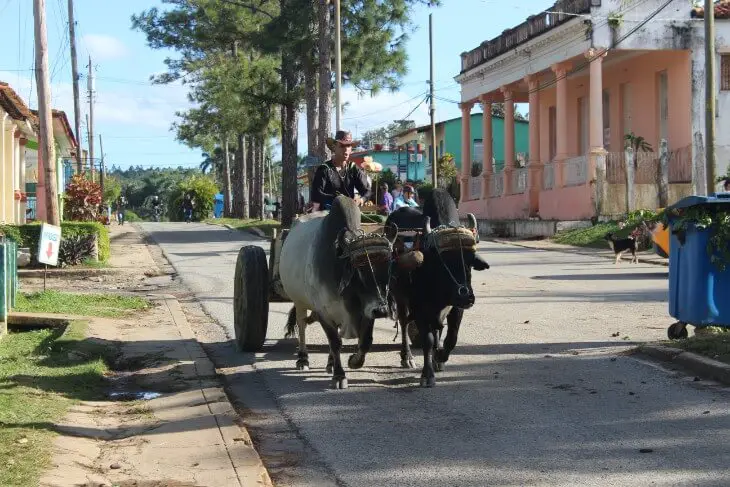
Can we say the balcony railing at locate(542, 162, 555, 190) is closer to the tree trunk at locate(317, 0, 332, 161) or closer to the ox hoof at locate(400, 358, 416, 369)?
the tree trunk at locate(317, 0, 332, 161)

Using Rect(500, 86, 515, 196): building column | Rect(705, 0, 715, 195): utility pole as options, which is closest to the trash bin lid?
Rect(705, 0, 715, 195): utility pole

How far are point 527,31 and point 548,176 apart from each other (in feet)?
17.5

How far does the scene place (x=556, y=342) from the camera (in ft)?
37.1

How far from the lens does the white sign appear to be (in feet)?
52.6

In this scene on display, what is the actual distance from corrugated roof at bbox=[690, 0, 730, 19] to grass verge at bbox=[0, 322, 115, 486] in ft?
77.9

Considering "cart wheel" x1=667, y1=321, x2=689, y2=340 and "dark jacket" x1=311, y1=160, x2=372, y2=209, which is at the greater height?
"dark jacket" x1=311, y1=160, x2=372, y2=209

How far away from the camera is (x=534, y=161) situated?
37.0 meters

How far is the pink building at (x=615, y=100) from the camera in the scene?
30.7 m

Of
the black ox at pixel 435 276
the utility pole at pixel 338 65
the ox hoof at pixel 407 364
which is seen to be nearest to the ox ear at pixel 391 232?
the black ox at pixel 435 276

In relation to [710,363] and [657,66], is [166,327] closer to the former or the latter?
[710,363]

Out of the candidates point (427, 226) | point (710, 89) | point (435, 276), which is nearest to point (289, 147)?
point (710, 89)

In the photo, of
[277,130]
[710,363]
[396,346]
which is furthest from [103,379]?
[277,130]

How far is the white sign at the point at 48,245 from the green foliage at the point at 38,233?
4836 mm

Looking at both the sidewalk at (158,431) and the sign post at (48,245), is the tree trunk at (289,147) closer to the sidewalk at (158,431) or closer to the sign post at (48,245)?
the sign post at (48,245)
